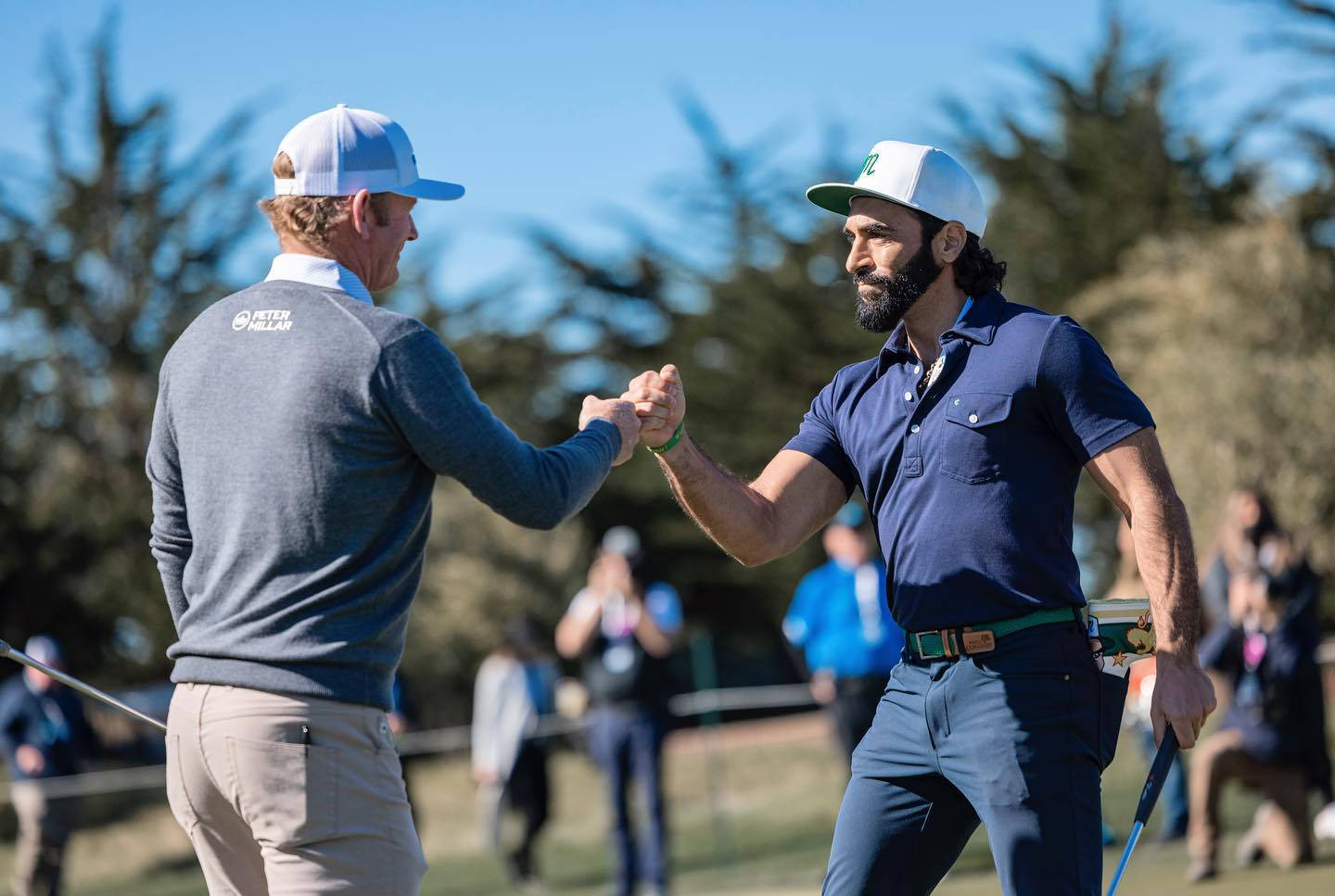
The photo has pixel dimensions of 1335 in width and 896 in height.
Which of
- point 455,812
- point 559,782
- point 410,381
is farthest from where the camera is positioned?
point 559,782

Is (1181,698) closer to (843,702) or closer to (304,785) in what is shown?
(304,785)

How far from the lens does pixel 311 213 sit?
329 centimetres

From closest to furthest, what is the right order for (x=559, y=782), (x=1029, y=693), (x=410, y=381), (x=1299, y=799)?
1. (x=410, y=381)
2. (x=1029, y=693)
3. (x=1299, y=799)
4. (x=559, y=782)

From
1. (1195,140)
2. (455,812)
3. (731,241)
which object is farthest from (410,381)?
(731,241)

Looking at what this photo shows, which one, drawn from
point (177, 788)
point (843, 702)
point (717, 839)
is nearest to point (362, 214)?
point (177, 788)

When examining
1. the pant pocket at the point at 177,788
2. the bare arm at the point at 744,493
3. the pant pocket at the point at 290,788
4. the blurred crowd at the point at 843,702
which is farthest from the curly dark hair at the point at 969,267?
the blurred crowd at the point at 843,702

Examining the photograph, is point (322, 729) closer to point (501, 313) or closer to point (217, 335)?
point (217, 335)

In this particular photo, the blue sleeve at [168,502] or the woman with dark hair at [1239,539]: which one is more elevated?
the blue sleeve at [168,502]

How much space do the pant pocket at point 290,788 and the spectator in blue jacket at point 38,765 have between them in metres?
9.15

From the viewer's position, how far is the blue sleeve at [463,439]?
3043 millimetres

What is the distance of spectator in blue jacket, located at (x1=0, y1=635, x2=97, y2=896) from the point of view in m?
11.5

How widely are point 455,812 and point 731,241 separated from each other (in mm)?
18475

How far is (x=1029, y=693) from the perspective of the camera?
3.69 meters

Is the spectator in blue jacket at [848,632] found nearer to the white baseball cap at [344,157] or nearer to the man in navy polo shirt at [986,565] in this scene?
the man in navy polo shirt at [986,565]
